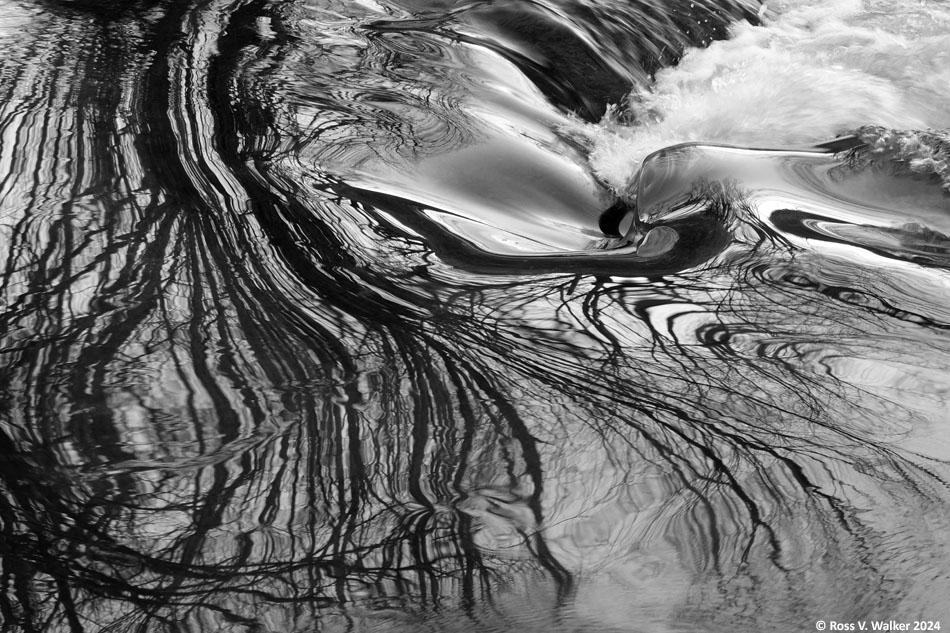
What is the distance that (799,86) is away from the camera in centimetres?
344

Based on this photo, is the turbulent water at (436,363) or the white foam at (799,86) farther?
the white foam at (799,86)

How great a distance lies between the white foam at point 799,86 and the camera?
307cm

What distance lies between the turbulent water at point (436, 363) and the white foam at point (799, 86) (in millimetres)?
166

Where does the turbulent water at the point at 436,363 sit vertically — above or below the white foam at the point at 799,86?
below

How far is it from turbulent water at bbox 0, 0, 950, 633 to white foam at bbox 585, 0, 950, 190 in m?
0.17

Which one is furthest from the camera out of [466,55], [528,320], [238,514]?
[466,55]

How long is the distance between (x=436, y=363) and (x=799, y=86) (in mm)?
2641

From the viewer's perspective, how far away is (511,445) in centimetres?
139

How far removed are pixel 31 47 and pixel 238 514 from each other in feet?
7.35

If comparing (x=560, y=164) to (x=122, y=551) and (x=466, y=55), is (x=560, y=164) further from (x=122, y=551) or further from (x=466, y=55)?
(x=122, y=551)

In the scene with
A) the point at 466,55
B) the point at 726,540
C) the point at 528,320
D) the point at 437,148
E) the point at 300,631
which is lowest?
the point at 300,631

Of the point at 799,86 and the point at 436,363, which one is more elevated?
the point at 799,86

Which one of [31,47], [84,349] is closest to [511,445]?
[84,349]

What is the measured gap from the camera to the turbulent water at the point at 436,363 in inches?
46.7
